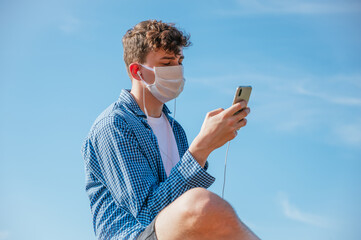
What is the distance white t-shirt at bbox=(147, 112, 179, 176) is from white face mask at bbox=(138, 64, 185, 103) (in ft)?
0.73

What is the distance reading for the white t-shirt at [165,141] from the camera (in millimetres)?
4004

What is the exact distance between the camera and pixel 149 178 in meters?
3.31

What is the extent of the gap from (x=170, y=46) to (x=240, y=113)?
1.15 metres

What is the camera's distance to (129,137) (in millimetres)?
3445

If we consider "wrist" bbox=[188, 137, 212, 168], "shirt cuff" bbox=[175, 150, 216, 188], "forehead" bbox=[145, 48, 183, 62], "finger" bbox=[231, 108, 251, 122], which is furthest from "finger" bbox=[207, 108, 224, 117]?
"forehead" bbox=[145, 48, 183, 62]

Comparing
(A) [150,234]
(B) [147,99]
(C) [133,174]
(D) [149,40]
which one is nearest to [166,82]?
(B) [147,99]

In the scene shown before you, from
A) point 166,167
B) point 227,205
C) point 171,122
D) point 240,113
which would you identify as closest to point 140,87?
point 171,122

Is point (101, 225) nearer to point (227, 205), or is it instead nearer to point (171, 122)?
point (227, 205)

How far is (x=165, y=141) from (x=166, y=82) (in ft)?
1.83

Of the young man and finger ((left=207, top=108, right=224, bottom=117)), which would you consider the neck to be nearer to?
the young man

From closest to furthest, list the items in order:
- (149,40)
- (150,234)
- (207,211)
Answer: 1. (207,211)
2. (150,234)
3. (149,40)

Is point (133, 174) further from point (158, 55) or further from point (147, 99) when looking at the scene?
Result: point (158, 55)

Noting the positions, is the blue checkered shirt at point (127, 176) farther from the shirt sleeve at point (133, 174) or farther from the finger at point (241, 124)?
the finger at point (241, 124)

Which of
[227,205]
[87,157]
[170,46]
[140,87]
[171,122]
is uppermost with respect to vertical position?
[170,46]
